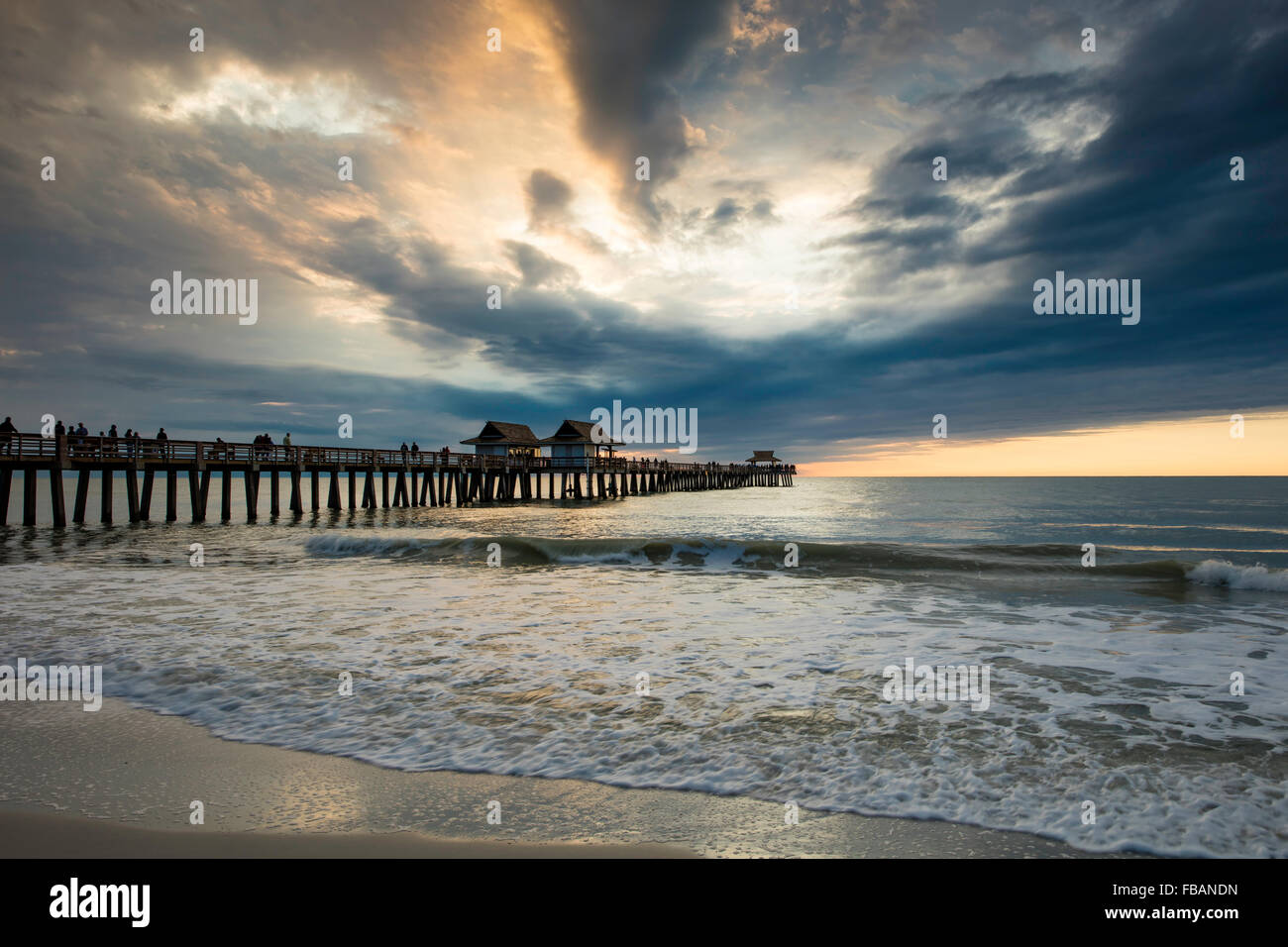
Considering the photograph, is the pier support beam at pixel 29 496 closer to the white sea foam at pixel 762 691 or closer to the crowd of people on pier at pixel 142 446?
the crowd of people on pier at pixel 142 446

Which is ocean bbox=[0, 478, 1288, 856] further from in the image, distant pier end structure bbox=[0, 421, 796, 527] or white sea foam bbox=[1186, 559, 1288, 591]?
distant pier end structure bbox=[0, 421, 796, 527]

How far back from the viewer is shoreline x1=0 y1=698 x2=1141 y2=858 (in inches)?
131

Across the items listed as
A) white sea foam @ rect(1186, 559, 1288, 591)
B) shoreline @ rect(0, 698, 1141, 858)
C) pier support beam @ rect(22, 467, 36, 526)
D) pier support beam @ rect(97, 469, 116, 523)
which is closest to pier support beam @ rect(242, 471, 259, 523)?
pier support beam @ rect(97, 469, 116, 523)

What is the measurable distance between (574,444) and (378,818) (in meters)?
59.4

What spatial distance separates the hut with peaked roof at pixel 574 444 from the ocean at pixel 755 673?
148 feet

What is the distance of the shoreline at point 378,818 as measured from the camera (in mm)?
3324

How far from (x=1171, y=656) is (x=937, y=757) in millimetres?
5534

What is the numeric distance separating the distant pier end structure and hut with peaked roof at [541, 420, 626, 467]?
11 centimetres

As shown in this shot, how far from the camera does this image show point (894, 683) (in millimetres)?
6480

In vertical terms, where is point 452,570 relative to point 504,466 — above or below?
below

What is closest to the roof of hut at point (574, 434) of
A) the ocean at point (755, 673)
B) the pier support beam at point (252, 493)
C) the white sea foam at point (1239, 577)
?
the pier support beam at point (252, 493)
